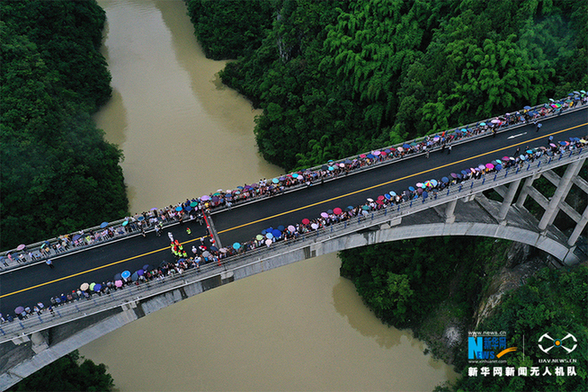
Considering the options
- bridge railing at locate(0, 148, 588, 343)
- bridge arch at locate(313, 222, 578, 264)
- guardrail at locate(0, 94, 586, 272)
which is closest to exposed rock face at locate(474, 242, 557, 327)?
bridge arch at locate(313, 222, 578, 264)

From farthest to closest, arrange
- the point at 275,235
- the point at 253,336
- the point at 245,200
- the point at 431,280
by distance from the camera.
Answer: the point at 431,280 → the point at 253,336 → the point at 245,200 → the point at 275,235

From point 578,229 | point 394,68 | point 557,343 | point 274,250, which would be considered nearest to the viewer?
point 557,343

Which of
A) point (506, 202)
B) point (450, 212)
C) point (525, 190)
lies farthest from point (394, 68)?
point (450, 212)

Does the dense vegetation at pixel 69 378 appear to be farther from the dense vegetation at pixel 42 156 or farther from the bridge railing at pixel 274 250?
the dense vegetation at pixel 42 156

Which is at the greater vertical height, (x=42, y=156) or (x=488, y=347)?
(x=488, y=347)

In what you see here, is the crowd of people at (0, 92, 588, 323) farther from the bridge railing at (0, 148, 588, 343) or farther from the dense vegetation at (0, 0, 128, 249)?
the dense vegetation at (0, 0, 128, 249)

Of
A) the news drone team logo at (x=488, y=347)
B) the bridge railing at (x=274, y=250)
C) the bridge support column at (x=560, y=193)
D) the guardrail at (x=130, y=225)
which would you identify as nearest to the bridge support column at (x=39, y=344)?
the bridge railing at (x=274, y=250)

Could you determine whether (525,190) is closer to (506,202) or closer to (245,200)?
(506,202)

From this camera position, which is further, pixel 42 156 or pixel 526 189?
pixel 42 156
